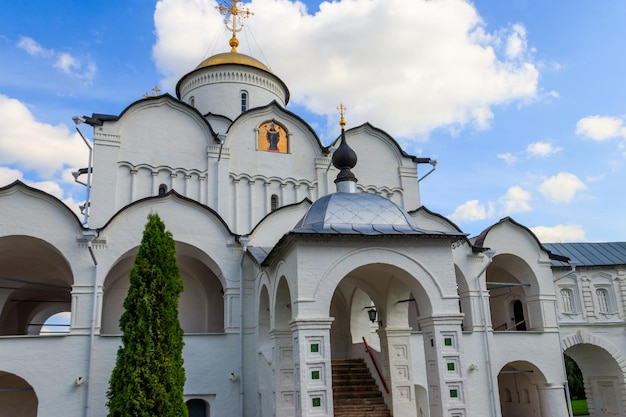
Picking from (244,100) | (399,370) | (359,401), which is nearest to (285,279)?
(399,370)

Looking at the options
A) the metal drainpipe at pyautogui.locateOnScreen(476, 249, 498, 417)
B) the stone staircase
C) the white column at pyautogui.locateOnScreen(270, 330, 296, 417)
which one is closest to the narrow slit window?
the metal drainpipe at pyautogui.locateOnScreen(476, 249, 498, 417)

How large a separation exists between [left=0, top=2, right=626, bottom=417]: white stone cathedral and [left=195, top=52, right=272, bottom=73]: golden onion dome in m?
0.09

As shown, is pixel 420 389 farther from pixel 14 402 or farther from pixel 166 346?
pixel 14 402

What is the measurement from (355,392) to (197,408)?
342cm

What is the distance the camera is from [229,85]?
59.0 ft

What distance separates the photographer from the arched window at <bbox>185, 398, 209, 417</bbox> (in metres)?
11.9

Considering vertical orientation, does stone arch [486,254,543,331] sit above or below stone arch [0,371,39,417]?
above

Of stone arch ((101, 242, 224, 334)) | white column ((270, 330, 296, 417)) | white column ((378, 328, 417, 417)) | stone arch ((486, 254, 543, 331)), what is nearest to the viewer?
white column ((270, 330, 296, 417))

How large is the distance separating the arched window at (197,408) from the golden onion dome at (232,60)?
10800 millimetres

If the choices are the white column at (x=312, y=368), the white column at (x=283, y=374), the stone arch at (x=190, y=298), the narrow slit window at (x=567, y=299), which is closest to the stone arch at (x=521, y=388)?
the narrow slit window at (x=567, y=299)

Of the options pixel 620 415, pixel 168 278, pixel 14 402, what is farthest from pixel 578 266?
pixel 14 402

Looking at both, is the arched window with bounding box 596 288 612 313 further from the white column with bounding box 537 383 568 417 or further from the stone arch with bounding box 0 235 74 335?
the stone arch with bounding box 0 235 74 335

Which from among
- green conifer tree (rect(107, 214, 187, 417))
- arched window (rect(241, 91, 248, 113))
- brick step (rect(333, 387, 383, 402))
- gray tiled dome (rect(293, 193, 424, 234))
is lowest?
brick step (rect(333, 387, 383, 402))

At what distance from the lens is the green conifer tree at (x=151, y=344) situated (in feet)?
29.6
